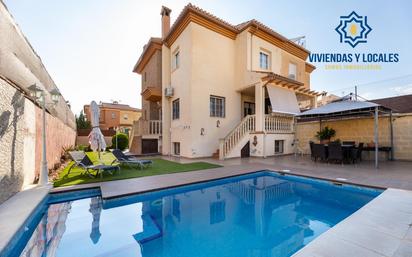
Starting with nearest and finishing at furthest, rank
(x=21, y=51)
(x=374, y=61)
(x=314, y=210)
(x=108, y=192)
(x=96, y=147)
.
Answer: (x=314, y=210) → (x=108, y=192) → (x=21, y=51) → (x=96, y=147) → (x=374, y=61)

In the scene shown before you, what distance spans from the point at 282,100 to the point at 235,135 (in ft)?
17.0

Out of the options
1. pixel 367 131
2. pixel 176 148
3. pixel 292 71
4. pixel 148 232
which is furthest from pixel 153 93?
pixel 367 131

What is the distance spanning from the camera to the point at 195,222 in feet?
16.0

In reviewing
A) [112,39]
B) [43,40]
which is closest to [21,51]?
[43,40]

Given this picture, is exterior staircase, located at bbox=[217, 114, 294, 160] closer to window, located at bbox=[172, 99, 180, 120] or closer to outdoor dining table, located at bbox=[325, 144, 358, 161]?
outdoor dining table, located at bbox=[325, 144, 358, 161]

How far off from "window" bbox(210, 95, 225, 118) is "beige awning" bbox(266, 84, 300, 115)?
393 cm

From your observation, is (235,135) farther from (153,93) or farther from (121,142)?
(121,142)

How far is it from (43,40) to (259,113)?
547 inches

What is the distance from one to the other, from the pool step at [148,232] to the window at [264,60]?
16.3 m

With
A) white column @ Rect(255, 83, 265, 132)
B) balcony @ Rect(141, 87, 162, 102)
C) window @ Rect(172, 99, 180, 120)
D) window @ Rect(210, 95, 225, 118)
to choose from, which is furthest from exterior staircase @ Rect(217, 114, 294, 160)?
balcony @ Rect(141, 87, 162, 102)

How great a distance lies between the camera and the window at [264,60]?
17438 mm

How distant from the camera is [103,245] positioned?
3.81 m

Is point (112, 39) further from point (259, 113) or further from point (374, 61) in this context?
point (374, 61)

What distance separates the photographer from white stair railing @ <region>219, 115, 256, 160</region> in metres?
14.0
